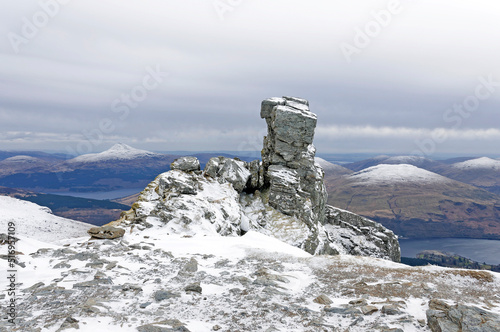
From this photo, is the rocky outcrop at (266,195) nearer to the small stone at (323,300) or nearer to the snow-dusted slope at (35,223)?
the snow-dusted slope at (35,223)

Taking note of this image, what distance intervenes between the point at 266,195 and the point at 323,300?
133 ft

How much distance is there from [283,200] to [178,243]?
30089mm

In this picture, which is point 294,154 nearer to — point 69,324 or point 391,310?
point 391,310

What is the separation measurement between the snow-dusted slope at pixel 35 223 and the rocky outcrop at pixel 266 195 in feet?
47.8

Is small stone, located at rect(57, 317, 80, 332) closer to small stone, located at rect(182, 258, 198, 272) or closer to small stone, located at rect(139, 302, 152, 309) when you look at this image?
small stone, located at rect(139, 302, 152, 309)

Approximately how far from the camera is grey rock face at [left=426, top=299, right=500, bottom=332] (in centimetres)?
946

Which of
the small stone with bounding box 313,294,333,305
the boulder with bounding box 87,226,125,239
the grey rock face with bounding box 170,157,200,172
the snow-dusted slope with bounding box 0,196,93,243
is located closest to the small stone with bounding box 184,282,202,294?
the small stone with bounding box 313,294,333,305

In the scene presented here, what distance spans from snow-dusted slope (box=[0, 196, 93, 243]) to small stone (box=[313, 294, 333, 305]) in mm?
36289

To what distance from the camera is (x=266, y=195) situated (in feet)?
176

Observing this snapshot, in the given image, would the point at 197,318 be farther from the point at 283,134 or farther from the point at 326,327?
the point at 283,134

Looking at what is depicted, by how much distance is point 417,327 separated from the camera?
10.2 metres

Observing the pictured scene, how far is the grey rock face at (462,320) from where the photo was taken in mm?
9462

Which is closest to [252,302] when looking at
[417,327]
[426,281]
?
[417,327]

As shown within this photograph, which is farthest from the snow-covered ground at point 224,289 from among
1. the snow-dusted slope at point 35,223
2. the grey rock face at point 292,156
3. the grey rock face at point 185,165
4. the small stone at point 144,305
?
the grey rock face at point 292,156
